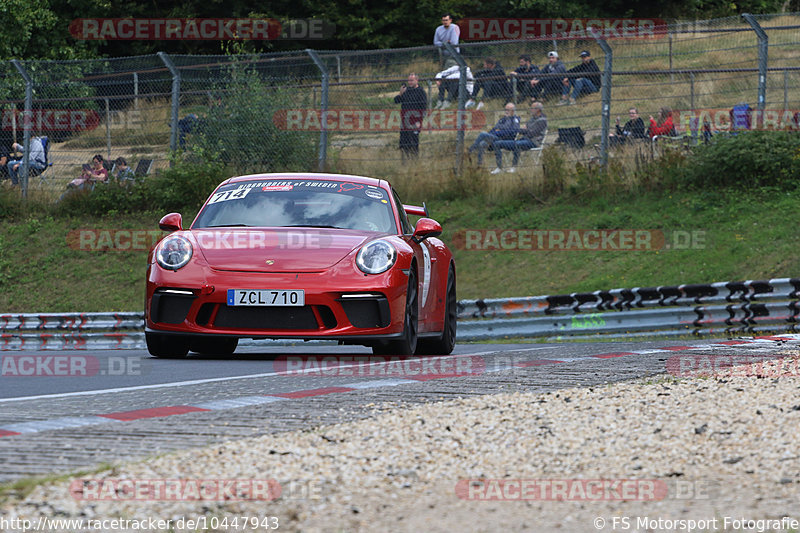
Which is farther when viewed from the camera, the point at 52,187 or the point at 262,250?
the point at 52,187

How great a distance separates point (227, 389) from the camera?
6840 mm

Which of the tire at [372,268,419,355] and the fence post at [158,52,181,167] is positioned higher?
the fence post at [158,52,181,167]

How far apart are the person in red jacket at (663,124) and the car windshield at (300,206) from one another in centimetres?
1122

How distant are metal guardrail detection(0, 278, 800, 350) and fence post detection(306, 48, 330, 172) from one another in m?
5.99

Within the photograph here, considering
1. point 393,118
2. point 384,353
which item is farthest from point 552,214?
point 384,353

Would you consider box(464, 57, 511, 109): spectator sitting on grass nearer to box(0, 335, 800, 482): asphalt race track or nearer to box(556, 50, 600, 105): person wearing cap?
box(556, 50, 600, 105): person wearing cap

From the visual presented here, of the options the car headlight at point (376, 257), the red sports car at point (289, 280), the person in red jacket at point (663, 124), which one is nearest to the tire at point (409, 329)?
the red sports car at point (289, 280)

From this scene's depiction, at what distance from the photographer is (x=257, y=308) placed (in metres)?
8.58

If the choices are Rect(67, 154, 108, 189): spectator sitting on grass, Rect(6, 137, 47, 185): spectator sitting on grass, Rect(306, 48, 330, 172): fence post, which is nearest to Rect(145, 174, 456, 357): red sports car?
Rect(306, 48, 330, 172): fence post

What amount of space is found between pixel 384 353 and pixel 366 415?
3.69 meters

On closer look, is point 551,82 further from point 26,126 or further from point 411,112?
point 26,126

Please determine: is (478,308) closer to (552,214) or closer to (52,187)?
(552,214)

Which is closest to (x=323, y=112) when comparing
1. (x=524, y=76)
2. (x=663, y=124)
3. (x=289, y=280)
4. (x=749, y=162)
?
(x=524, y=76)

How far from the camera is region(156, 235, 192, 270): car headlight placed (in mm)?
8773
